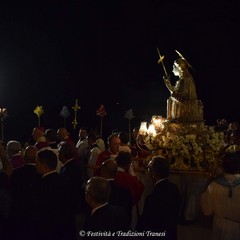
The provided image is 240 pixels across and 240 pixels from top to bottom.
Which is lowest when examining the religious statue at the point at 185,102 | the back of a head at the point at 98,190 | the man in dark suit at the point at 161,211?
the man in dark suit at the point at 161,211

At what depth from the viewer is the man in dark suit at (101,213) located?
4.18 m

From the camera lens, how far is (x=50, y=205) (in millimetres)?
4977

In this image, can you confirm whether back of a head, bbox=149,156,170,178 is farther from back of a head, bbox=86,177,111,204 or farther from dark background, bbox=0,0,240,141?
dark background, bbox=0,0,240,141

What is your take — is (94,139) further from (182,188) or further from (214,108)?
(214,108)

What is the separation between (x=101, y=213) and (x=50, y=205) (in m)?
0.94

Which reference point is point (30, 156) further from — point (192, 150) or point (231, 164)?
point (192, 150)

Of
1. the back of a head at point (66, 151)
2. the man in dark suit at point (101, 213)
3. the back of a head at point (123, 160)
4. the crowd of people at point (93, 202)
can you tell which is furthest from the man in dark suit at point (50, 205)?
the back of a head at point (66, 151)

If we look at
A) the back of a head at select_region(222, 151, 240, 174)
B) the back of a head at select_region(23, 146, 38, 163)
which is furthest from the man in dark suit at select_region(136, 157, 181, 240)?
the back of a head at select_region(23, 146, 38, 163)

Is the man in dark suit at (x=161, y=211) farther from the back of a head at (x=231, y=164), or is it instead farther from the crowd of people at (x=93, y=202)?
the back of a head at (x=231, y=164)

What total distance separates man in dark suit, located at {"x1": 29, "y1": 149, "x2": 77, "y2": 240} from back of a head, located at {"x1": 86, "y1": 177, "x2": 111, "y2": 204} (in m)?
0.77

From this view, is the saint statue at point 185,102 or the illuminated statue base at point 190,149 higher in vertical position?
the saint statue at point 185,102

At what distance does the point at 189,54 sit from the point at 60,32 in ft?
26.2

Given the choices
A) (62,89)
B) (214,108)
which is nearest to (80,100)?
Result: (62,89)

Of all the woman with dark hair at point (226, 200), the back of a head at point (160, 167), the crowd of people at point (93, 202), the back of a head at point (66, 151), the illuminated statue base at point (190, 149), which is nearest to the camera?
the crowd of people at point (93, 202)
